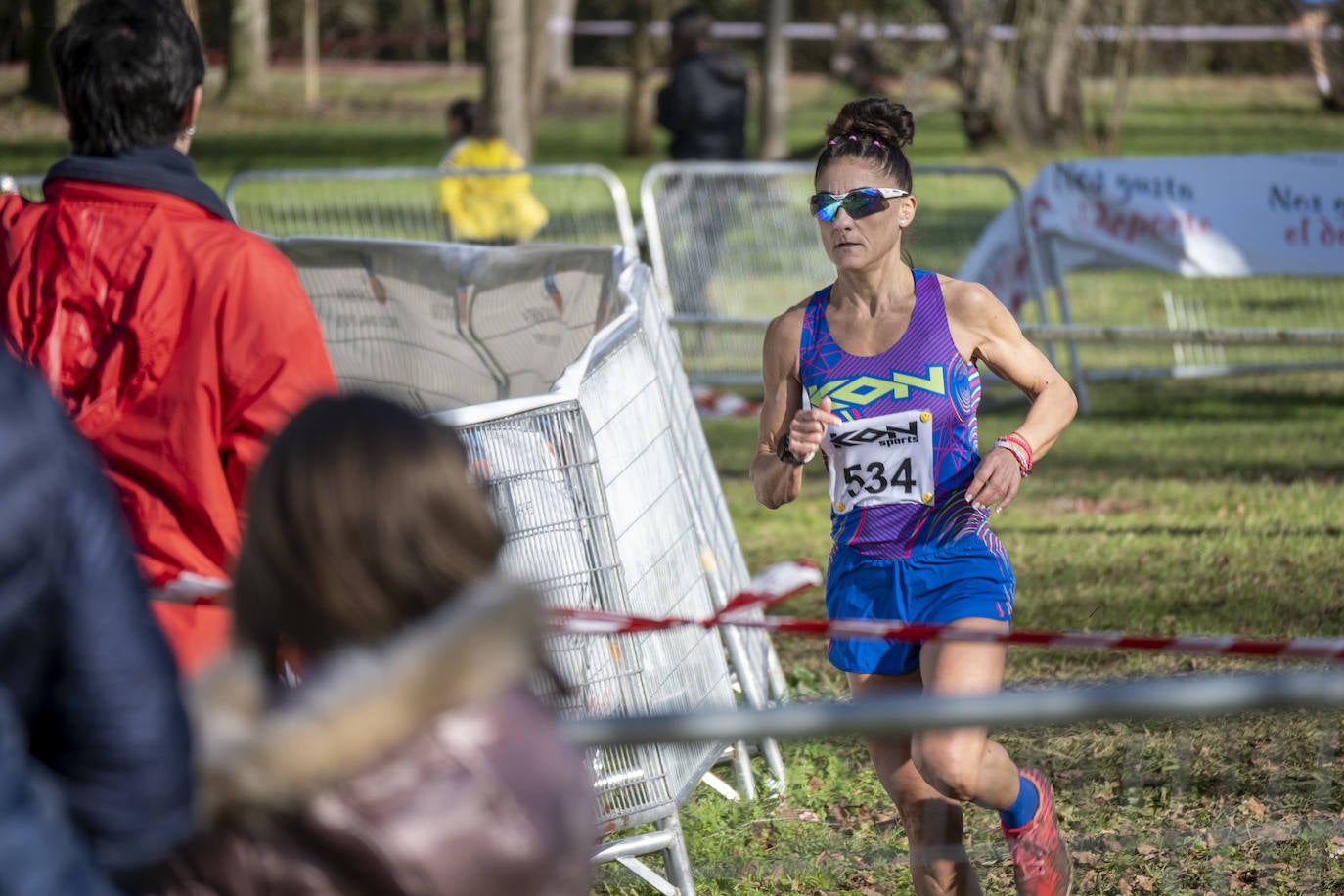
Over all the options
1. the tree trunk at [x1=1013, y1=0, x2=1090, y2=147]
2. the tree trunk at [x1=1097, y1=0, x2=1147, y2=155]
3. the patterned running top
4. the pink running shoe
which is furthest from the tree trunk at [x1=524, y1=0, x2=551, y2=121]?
the pink running shoe

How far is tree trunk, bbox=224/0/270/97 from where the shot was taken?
32.8 metres

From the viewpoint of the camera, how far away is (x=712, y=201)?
36.9ft

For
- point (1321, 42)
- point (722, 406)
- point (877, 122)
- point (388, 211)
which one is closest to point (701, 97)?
point (388, 211)

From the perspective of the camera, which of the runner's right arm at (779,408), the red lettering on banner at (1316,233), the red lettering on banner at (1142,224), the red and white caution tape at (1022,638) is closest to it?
the red and white caution tape at (1022,638)

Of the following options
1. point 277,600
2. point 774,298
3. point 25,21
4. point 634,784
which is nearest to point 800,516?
point 774,298

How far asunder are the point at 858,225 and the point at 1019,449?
675 millimetres

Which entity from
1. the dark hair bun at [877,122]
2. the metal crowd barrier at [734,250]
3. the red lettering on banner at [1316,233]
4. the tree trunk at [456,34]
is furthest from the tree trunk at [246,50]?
Result: the dark hair bun at [877,122]

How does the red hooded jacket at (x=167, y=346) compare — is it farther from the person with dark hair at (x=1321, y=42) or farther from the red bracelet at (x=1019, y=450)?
the person with dark hair at (x=1321, y=42)

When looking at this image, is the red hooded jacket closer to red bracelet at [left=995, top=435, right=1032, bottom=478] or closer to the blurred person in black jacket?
red bracelet at [left=995, top=435, right=1032, bottom=478]

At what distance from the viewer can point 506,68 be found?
17297 millimetres

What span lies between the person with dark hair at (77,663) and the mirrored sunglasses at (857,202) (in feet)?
8.70

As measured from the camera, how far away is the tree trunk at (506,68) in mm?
17047

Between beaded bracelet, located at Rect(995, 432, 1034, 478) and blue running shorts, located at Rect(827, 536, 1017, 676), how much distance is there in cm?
21

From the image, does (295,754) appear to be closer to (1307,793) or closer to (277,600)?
(277,600)
